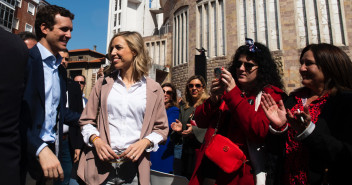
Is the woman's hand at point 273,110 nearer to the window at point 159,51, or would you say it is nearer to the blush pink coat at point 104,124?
the blush pink coat at point 104,124

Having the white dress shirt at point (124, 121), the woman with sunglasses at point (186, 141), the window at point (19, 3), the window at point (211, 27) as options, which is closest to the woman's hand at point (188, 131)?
the woman with sunglasses at point (186, 141)

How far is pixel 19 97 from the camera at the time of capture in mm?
1023

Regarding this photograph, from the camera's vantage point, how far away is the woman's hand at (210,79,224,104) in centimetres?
192

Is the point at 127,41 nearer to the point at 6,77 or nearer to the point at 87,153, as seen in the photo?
the point at 87,153

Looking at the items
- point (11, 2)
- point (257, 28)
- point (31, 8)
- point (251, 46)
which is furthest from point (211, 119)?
point (31, 8)

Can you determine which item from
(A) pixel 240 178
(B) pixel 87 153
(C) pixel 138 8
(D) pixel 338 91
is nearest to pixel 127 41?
(B) pixel 87 153

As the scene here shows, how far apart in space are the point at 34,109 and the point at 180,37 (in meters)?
17.0

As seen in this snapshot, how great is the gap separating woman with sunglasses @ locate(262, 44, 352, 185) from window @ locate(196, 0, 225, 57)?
44.9ft

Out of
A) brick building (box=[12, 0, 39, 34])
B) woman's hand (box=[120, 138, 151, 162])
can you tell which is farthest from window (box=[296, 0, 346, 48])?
brick building (box=[12, 0, 39, 34])

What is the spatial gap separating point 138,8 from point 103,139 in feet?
111

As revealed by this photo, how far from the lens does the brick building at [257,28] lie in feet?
41.2

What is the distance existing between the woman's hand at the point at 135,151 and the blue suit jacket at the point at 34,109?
0.55 metres

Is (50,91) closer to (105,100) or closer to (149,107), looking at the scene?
(105,100)

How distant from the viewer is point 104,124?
180 cm
